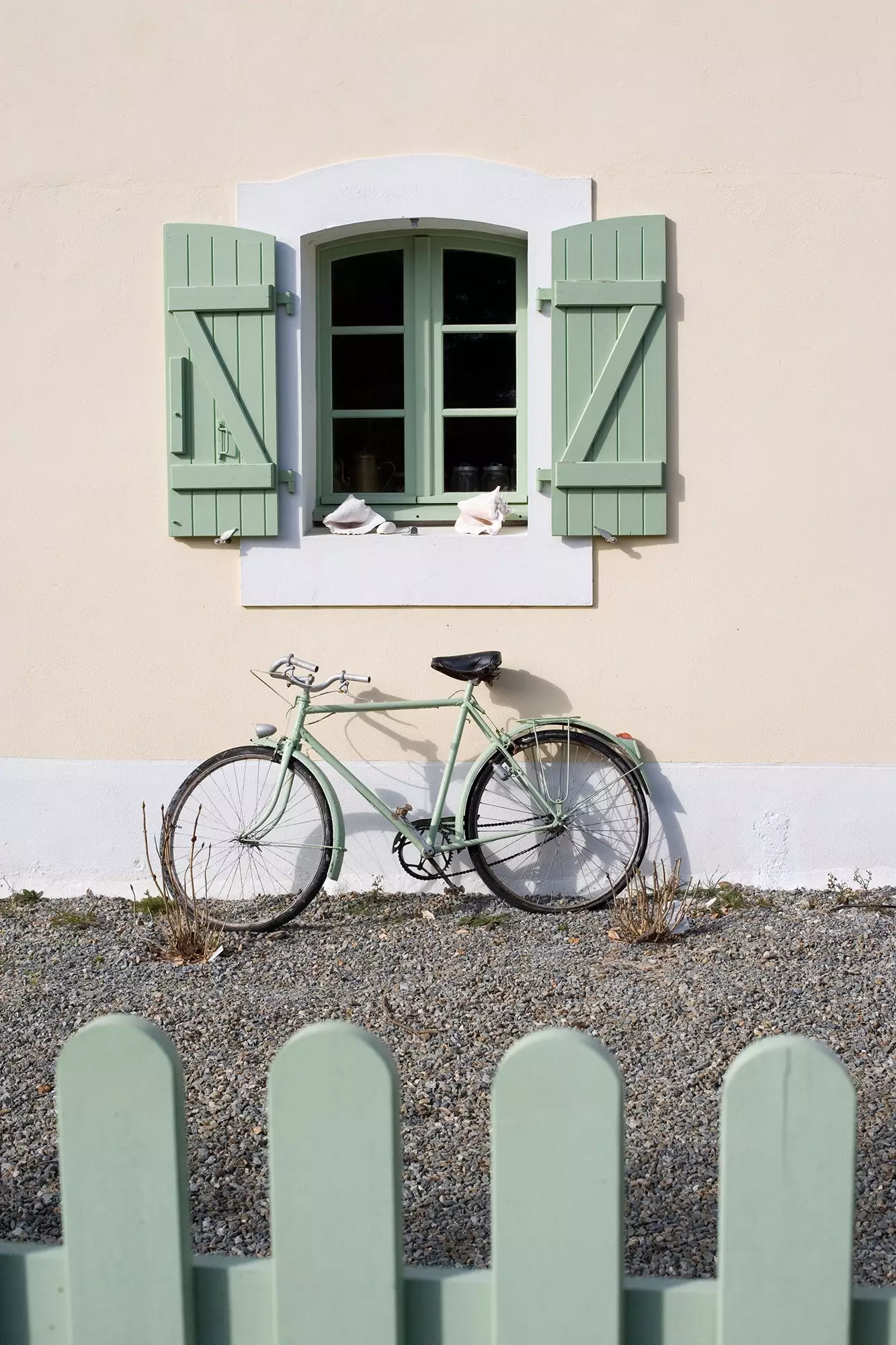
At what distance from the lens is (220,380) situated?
512 cm

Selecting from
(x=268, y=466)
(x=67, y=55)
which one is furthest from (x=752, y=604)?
(x=67, y=55)

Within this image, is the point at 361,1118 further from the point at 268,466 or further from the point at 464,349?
the point at 464,349

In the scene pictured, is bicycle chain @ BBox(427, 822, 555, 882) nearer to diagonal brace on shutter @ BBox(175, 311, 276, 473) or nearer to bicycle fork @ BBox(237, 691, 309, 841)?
bicycle fork @ BBox(237, 691, 309, 841)

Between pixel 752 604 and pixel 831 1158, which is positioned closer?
pixel 831 1158

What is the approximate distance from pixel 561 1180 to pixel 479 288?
16.0 ft

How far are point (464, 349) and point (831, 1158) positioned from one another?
4.81 metres

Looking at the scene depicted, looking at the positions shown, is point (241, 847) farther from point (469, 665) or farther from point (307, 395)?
point (307, 395)

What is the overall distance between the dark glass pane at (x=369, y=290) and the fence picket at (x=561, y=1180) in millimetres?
4793

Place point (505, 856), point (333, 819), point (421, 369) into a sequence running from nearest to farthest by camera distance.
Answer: point (333, 819), point (505, 856), point (421, 369)

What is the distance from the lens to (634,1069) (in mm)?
3344

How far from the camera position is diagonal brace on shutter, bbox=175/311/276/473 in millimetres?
5102

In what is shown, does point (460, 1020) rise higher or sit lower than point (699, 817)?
lower

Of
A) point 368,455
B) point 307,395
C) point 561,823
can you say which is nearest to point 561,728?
point 561,823

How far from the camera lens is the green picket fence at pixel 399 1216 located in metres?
1.08
